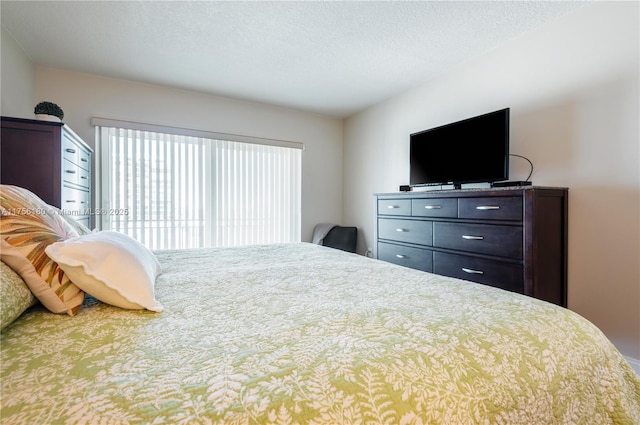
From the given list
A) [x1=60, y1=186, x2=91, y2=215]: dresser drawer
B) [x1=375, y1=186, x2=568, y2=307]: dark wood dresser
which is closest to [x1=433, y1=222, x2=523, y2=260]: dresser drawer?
[x1=375, y1=186, x2=568, y2=307]: dark wood dresser

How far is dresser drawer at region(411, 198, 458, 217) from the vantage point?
2.29m

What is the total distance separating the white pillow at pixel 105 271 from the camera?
82cm

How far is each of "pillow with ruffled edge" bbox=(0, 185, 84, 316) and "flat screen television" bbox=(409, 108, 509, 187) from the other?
2.57 meters

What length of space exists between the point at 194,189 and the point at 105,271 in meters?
2.86

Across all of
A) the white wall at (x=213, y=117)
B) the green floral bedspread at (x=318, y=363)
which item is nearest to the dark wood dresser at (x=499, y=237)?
the green floral bedspread at (x=318, y=363)

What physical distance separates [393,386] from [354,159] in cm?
395

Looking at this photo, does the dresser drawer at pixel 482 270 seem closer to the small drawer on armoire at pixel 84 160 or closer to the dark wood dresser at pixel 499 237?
the dark wood dresser at pixel 499 237

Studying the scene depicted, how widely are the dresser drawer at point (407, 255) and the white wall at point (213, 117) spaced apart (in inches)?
62.9

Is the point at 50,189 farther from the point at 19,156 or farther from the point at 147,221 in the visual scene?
the point at 147,221

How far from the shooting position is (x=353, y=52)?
8.43 ft

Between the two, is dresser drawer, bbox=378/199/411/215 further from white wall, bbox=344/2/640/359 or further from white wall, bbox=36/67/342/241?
white wall, bbox=36/67/342/241

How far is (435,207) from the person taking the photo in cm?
243

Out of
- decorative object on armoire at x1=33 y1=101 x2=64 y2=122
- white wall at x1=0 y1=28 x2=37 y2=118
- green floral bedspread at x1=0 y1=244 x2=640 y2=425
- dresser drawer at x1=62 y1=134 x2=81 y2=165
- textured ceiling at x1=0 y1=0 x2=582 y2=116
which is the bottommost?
green floral bedspread at x1=0 y1=244 x2=640 y2=425

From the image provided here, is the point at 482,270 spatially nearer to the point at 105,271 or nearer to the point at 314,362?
the point at 314,362
